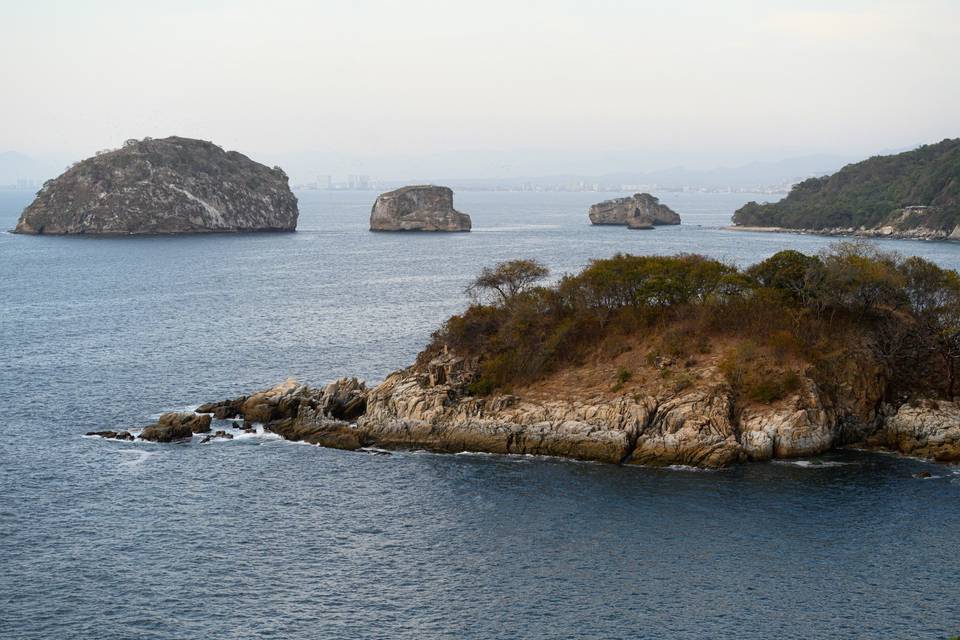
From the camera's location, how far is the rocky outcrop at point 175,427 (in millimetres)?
59250

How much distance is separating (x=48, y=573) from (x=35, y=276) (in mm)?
98391

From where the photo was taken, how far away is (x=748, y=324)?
63.2 meters

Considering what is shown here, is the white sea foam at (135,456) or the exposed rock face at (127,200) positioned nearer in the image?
the white sea foam at (135,456)

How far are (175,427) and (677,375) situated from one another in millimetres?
30294

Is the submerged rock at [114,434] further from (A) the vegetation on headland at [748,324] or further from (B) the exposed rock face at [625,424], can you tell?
(A) the vegetation on headland at [748,324]

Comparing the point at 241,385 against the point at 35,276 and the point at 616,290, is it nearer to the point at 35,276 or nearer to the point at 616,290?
the point at 616,290

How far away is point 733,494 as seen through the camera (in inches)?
1965

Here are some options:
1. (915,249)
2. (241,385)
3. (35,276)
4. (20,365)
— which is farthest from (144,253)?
(915,249)

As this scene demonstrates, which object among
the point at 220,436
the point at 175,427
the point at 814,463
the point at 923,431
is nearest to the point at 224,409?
the point at 220,436

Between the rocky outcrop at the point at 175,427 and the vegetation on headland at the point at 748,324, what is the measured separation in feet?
49.1

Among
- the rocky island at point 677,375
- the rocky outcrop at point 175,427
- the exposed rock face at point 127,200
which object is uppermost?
the exposed rock face at point 127,200

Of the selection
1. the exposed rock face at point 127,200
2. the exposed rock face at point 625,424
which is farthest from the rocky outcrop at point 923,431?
the exposed rock face at point 127,200

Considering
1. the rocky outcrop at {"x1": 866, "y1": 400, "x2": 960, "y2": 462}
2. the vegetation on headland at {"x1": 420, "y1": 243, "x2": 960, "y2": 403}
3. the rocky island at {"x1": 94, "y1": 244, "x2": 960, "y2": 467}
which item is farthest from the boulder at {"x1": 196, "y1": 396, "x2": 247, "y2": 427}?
the rocky outcrop at {"x1": 866, "y1": 400, "x2": 960, "y2": 462}

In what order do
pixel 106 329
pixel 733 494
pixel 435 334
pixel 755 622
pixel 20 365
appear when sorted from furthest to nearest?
pixel 106 329 → pixel 20 365 → pixel 435 334 → pixel 733 494 → pixel 755 622
